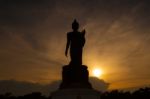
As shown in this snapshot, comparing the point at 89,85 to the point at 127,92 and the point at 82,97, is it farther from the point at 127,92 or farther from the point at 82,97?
the point at 127,92

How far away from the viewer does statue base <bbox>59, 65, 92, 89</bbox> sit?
60.9 feet

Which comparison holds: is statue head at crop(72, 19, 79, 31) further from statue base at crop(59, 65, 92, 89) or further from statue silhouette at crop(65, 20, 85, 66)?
statue base at crop(59, 65, 92, 89)

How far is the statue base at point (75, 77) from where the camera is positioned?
18562 millimetres

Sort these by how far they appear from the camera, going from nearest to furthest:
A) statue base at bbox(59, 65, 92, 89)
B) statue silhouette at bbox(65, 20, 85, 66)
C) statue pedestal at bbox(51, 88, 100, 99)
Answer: statue pedestal at bbox(51, 88, 100, 99)
statue base at bbox(59, 65, 92, 89)
statue silhouette at bbox(65, 20, 85, 66)

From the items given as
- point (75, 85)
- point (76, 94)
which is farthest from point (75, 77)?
point (76, 94)

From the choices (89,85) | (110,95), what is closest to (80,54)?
(89,85)

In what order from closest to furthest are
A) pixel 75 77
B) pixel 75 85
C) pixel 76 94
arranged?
1. pixel 76 94
2. pixel 75 85
3. pixel 75 77

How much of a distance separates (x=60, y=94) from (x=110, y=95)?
31.7 m

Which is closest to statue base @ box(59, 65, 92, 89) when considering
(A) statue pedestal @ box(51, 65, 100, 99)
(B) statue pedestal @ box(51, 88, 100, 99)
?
(A) statue pedestal @ box(51, 65, 100, 99)

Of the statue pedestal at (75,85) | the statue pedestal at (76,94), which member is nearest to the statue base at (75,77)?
the statue pedestal at (75,85)

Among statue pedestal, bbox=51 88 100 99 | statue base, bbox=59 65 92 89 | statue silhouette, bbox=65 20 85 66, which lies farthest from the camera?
statue silhouette, bbox=65 20 85 66

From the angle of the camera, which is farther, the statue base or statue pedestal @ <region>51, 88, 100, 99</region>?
the statue base

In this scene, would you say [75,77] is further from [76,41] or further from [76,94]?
[76,41]

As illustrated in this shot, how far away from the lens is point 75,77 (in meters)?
18.8
